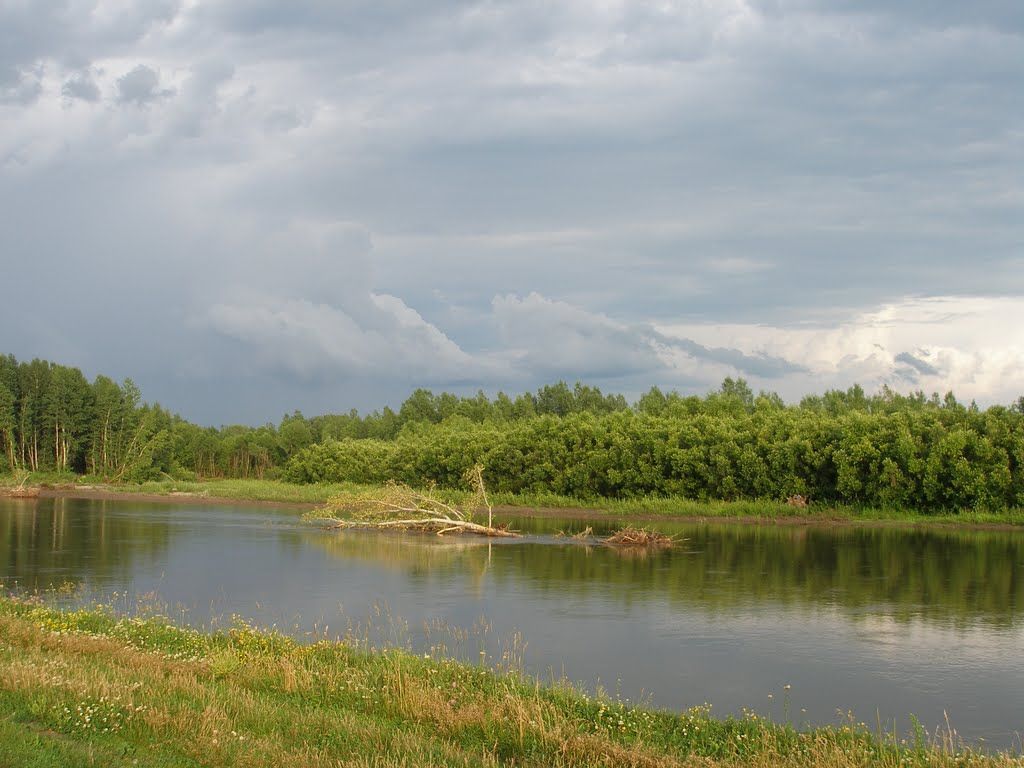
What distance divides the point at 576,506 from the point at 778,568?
79.3 ft

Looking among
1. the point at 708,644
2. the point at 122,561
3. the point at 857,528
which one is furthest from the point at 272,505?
the point at 708,644

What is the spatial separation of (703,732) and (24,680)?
7.44m

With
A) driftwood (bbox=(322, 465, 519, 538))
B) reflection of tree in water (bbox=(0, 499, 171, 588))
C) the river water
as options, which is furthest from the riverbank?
reflection of tree in water (bbox=(0, 499, 171, 588))

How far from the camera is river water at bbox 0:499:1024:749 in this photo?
1459cm

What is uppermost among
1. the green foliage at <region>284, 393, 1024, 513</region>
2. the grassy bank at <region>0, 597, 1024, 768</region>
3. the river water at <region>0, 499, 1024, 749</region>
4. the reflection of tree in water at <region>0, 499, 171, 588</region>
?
the green foliage at <region>284, 393, 1024, 513</region>

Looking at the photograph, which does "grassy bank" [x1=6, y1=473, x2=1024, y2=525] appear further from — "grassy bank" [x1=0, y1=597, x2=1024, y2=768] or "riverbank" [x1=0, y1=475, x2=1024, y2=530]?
"grassy bank" [x1=0, y1=597, x2=1024, y2=768]

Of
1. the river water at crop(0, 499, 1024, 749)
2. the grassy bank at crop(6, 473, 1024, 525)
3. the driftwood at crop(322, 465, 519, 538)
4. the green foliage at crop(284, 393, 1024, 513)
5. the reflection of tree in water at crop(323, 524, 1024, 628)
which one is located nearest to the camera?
the river water at crop(0, 499, 1024, 749)

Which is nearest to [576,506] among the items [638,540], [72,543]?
[638,540]

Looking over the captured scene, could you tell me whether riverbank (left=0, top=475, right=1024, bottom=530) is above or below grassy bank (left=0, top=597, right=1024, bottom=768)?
below

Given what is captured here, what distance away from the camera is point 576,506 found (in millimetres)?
51438

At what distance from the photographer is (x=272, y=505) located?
197ft

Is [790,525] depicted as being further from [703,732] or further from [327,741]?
[327,741]

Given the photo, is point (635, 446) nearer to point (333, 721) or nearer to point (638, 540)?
point (638, 540)

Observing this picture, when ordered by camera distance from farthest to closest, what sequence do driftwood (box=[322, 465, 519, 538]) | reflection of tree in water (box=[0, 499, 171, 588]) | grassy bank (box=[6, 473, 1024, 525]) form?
1. grassy bank (box=[6, 473, 1024, 525])
2. driftwood (box=[322, 465, 519, 538])
3. reflection of tree in water (box=[0, 499, 171, 588])
